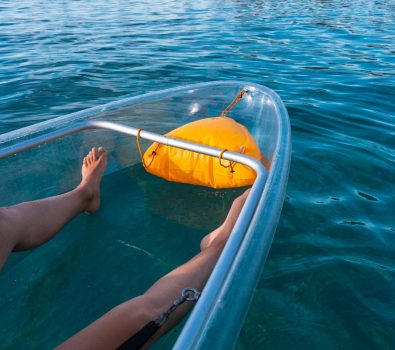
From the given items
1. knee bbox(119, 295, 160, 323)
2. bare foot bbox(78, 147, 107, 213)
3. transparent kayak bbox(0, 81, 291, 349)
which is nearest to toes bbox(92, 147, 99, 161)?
bare foot bbox(78, 147, 107, 213)

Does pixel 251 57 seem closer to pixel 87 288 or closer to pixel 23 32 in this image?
pixel 23 32

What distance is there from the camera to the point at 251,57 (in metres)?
6.60

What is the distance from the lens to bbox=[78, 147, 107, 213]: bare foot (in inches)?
90.8

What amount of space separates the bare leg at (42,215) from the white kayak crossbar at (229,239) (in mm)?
288

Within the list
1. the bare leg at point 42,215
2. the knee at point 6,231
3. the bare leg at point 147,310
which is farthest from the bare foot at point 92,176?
the bare leg at point 147,310

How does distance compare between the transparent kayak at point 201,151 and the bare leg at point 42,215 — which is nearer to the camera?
the transparent kayak at point 201,151

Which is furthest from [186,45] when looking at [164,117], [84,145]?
[84,145]

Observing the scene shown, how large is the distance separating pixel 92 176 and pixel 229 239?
1.23m

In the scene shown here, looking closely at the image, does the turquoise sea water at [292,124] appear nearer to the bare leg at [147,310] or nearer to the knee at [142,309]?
the bare leg at [147,310]

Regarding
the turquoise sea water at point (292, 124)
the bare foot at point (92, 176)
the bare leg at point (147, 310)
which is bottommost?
the turquoise sea water at point (292, 124)

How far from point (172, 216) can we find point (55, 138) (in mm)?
843

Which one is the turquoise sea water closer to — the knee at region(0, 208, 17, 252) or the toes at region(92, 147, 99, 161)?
the toes at region(92, 147, 99, 161)

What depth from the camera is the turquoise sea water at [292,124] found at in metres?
1.73

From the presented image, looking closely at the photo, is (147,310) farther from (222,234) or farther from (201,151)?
(201,151)
